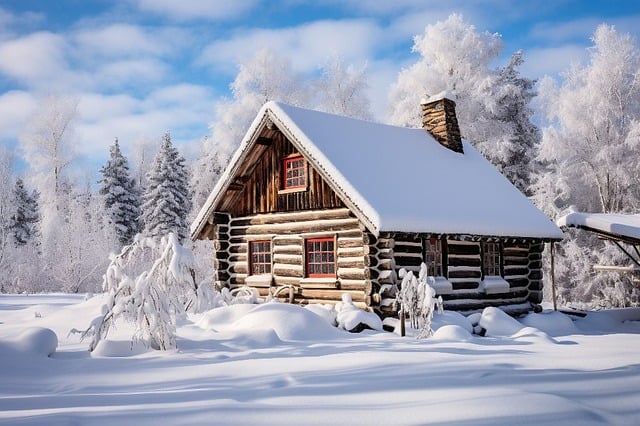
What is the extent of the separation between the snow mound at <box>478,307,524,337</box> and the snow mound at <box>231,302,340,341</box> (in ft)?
12.4

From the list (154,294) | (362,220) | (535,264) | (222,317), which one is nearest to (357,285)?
(362,220)

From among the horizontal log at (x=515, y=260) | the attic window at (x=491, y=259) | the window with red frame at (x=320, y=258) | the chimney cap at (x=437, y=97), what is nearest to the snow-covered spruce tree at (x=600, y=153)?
the chimney cap at (x=437, y=97)

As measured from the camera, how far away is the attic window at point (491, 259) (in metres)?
16.2

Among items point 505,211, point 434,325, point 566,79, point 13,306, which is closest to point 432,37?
point 566,79

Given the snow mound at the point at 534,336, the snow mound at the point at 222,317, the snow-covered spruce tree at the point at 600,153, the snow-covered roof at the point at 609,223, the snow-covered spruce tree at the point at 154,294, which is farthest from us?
the snow-covered spruce tree at the point at 600,153

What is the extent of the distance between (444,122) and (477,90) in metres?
9.74

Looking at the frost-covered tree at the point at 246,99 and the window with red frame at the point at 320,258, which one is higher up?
the frost-covered tree at the point at 246,99

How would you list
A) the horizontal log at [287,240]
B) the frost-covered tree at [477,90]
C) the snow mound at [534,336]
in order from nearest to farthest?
the snow mound at [534,336], the horizontal log at [287,240], the frost-covered tree at [477,90]

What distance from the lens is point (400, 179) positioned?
48.4 ft

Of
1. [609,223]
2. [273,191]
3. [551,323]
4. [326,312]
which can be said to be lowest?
[551,323]

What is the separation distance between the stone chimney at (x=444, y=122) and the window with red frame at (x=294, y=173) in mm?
6347

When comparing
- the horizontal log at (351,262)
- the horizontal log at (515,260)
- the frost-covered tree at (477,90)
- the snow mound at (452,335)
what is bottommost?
the snow mound at (452,335)

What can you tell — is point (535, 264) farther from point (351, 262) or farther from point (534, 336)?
point (534, 336)

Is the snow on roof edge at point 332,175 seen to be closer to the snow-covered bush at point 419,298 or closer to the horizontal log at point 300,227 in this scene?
the horizontal log at point 300,227
